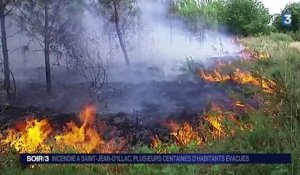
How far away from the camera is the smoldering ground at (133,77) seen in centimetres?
630

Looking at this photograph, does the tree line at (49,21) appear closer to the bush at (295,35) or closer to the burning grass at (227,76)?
the burning grass at (227,76)

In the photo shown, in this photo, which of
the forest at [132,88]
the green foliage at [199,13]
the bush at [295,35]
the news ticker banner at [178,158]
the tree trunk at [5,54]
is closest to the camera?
the news ticker banner at [178,158]

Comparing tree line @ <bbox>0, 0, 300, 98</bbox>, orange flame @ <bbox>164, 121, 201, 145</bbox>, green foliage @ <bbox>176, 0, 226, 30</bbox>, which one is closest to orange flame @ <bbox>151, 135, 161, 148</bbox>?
orange flame @ <bbox>164, 121, 201, 145</bbox>

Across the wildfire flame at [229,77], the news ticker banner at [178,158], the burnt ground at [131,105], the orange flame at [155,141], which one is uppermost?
the wildfire flame at [229,77]

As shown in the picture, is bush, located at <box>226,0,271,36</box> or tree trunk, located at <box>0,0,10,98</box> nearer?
tree trunk, located at <box>0,0,10,98</box>

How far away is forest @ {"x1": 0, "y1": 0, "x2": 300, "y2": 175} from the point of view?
207 inches

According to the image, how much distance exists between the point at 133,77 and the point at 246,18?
16.6 feet

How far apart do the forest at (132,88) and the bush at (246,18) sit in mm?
1848

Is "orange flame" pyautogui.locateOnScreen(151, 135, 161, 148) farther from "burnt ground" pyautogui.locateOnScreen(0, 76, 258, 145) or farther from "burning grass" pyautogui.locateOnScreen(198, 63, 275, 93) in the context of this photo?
"burning grass" pyautogui.locateOnScreen(198, 63, 275, 93)

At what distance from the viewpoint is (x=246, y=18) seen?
1077 cm

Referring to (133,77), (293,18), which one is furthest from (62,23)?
(293,18)

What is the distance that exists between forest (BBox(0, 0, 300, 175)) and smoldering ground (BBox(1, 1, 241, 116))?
0.01 metres

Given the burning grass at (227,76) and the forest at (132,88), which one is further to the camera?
the burning grass at (227,76)

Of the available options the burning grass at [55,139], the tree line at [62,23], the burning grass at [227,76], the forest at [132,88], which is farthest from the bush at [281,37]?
the burning grass at [55,139]
